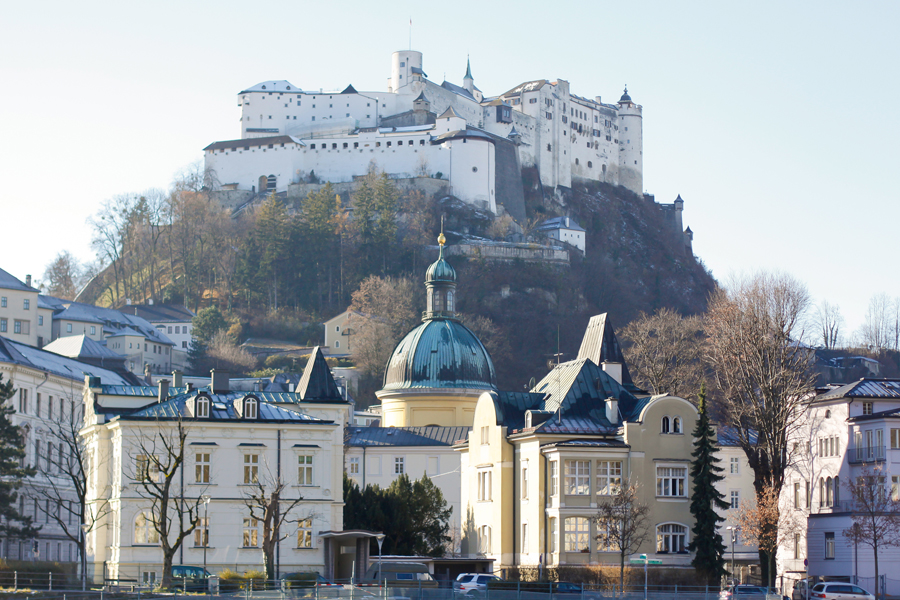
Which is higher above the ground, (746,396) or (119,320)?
(119,320)

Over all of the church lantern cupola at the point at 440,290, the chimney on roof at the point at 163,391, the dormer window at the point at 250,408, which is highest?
the church lantern cupola at the point at 440,290

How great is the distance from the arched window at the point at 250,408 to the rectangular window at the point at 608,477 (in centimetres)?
1258

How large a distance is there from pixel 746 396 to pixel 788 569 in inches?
279

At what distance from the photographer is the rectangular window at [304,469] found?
5341cm

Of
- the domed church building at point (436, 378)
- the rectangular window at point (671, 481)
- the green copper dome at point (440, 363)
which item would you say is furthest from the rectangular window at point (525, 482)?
the green copper dome at point (440, 363)

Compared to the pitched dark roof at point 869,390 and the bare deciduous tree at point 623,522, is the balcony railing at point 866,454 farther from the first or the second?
the bare deciduous tree at point 623,522

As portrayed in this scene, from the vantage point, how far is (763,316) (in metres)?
59.7

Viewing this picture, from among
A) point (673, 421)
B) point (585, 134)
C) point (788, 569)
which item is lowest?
point (788, 569)

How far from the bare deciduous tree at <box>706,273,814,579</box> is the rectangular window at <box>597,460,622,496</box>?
596cm

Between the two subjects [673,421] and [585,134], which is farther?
[585,134]

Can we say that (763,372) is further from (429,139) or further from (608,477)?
(429,139)

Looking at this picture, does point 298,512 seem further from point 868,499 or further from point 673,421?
point 868,499

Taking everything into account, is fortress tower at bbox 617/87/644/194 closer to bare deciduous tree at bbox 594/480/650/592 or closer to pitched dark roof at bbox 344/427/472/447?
pitched dark roof at bbox 344/427/472/447

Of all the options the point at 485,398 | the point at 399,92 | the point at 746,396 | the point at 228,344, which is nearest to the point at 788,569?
the point at 746,396
